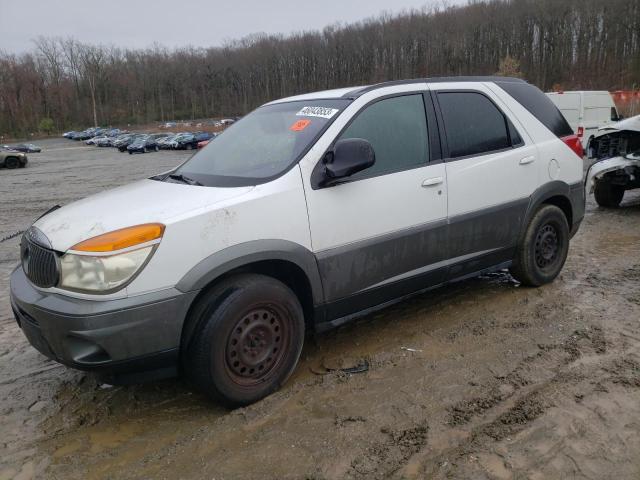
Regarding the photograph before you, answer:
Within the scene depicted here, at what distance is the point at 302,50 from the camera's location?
11981 centimetres

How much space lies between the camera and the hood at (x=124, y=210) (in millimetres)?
2889

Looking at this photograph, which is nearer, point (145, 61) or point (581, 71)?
point (581, 71)

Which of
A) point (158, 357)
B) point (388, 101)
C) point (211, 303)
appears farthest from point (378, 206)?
point (158, 357)

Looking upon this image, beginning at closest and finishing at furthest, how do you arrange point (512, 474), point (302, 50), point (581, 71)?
point (512, 474) → point (581, 71) → point (302, 50)

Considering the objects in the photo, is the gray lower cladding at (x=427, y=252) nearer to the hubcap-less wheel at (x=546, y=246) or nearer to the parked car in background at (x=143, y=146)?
the hubcap-less wheel at (x=546, y=246)

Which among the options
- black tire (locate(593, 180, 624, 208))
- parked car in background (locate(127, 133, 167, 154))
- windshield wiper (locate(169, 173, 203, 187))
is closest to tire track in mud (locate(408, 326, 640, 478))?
windshield wiper (locate(169, 173, 203, 187))

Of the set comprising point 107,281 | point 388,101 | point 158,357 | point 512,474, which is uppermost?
point 388,101

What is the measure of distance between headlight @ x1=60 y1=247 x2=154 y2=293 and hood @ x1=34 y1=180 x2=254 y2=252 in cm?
14

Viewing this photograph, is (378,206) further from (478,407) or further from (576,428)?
(576,428)

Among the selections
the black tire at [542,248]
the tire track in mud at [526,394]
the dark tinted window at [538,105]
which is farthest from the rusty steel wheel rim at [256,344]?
the dark tinted window at [538,105]

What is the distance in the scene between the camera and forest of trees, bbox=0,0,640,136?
8531cm

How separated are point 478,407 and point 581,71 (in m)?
95.2

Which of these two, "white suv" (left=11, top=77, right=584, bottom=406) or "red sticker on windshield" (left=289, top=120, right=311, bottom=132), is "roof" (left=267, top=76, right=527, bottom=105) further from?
"red sticker on windshield" (left=289, top=120, right=311, bottom=132)

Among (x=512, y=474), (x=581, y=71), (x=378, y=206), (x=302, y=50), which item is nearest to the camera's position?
(x=512, y=474)
